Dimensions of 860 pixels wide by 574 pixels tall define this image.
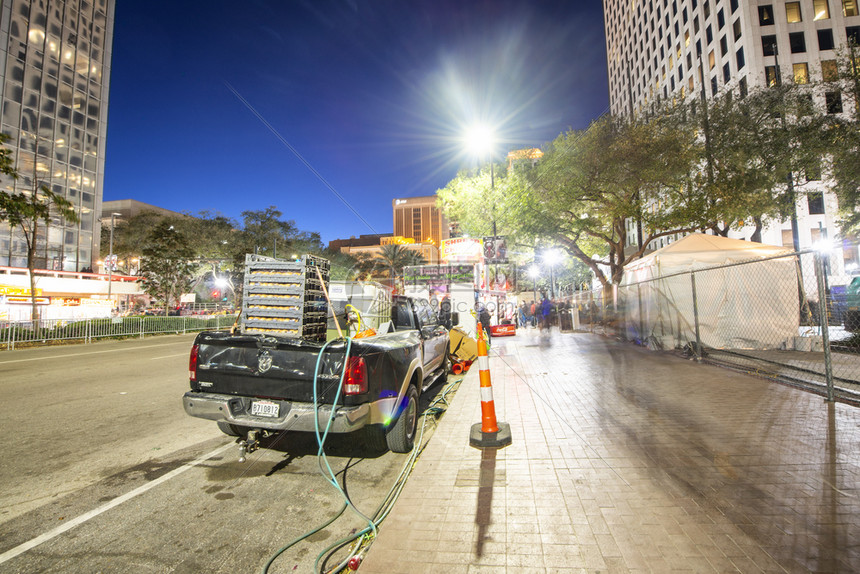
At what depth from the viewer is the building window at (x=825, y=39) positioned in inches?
1377

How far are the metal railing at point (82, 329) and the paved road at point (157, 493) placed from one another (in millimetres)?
11189

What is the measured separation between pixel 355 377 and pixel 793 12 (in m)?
53.0

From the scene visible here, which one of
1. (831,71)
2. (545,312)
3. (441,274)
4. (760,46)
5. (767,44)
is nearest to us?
(831,71)

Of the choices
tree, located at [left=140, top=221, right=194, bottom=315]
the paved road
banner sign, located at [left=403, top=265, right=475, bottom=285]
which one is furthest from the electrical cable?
tree, located at [left=140, top=221, right=194, bottom=315]

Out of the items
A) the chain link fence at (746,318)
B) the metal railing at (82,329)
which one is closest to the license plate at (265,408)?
the chain link fence at (746,318)

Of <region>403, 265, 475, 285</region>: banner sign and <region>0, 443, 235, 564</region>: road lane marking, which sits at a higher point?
<region>403, 265, 475, 285</region>: banner sign

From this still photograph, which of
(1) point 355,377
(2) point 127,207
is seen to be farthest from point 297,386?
(2) point 127,207

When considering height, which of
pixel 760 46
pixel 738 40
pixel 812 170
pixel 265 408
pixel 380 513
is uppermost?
pixel 738 40

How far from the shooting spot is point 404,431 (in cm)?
412

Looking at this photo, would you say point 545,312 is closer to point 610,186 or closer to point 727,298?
point 610,186

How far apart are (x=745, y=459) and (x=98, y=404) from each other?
8.70 metres

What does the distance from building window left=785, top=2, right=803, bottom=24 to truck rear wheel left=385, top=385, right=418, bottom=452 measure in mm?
51559

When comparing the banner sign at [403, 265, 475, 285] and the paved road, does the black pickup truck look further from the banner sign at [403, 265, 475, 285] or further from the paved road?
the banner sign at [403, 265, 475, 285]

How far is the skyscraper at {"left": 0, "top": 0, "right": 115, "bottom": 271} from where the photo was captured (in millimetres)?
33719
